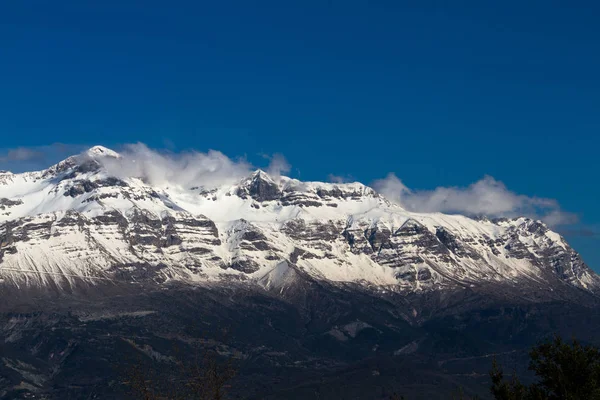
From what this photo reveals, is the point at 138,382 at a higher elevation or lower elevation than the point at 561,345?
lower

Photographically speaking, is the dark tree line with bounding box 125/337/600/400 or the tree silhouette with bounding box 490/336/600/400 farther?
the tree silhouette with bounding box 490/336/600/400

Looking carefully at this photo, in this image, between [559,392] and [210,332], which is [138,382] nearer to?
[210,332]

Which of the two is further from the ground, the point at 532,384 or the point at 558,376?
the point at 558,376

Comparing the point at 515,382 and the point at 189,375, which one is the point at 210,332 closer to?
the point at 189,375

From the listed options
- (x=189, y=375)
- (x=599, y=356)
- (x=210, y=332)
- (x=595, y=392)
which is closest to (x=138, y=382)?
(x=189, y=375)

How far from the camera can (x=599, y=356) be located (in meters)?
96.5

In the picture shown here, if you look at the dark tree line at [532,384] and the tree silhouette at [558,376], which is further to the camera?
the tree silhouette at [558,376]

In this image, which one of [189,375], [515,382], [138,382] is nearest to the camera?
[138,382]

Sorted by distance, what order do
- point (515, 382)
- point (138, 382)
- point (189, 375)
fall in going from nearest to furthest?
point (138, 382) → point (189, 375) → point (515, 382)

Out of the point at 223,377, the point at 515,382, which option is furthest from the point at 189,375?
the point at 515,382

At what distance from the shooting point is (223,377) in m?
81.2

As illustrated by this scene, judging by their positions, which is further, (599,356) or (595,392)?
(599,356)

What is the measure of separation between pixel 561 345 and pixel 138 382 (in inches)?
1815

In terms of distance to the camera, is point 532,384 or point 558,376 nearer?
point 532,384
